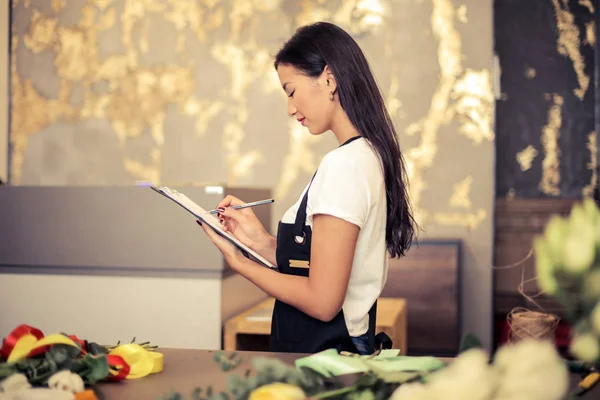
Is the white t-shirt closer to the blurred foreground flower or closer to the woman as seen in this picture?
the woman

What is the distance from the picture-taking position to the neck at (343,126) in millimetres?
1404

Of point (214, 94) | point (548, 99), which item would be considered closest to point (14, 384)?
point (214, 94)

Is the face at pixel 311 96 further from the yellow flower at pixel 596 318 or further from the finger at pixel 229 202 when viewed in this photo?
the yellow flower at pixel 596 318

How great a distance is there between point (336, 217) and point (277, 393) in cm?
65

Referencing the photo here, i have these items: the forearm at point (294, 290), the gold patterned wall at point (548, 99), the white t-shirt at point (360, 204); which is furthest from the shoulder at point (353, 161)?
the gold patterned wall at point (548, 99)

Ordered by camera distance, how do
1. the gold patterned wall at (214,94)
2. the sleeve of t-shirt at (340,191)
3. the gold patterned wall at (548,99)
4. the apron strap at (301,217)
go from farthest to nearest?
the gold patterned wall at (548,99) < the gold patterned wall at (214,94) < the apron strap at (301,217) < the sleeve of t-shirt at (340,191)

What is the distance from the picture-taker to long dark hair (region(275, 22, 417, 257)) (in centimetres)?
138

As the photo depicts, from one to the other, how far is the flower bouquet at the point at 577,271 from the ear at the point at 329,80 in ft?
3.01

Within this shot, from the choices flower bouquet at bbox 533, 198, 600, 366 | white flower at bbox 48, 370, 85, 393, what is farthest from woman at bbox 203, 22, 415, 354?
flower bouquet at bbox 533, 198, 600, 366

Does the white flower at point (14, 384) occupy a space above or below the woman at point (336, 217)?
below

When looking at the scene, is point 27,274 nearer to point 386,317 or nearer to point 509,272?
point 386,317

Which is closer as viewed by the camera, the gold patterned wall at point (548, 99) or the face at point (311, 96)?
the face at point (311, 96)

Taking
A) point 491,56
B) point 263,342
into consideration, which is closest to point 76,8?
point 491,56

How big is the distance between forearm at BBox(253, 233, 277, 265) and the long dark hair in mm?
380
